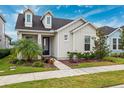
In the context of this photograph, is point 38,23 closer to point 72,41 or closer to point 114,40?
point 72,41

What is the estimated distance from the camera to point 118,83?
7.57 metres

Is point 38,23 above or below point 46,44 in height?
above

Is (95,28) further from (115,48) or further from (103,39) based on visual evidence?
(115,48)

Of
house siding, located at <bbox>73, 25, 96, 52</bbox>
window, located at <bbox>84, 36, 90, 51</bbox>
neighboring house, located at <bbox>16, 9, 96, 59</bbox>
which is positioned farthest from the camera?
window, located at <bbox>84, 36, 90, 51</bbox>

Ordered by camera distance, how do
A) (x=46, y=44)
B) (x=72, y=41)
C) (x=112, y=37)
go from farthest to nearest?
(x=112, y=37) → (x=46, y=44) → (x=72, y=41)

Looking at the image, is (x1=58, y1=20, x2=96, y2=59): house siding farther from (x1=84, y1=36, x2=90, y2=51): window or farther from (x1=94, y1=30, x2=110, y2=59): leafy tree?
(x1=94, y1=30, x2=110, y2=59): leafy tree

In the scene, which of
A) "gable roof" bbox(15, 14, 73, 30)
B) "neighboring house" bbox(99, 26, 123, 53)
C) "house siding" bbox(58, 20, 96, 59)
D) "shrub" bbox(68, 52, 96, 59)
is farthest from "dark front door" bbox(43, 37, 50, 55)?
"neighboring house" bbox(99, 26, 123, 53)

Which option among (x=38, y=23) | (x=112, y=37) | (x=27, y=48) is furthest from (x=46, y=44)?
(x=112, y=37)

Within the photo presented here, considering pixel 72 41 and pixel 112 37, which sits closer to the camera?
pixel 72 41

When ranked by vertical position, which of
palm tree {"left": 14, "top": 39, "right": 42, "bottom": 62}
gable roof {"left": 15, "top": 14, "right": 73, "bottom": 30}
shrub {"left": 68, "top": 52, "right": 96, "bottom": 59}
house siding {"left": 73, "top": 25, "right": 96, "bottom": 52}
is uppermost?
gable roof {"left": 15, "top": 14, "right": 73, "bottom": 30}
